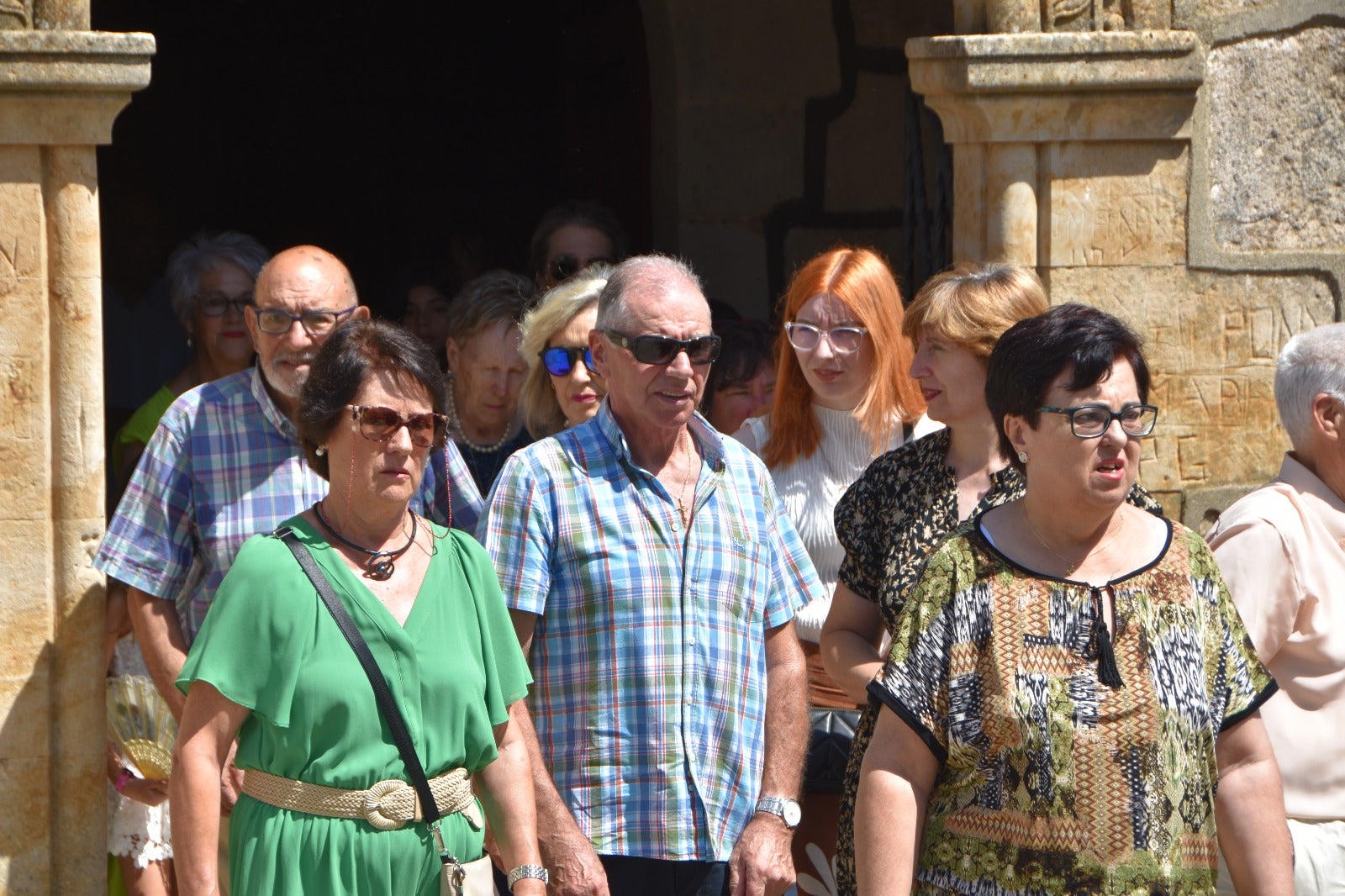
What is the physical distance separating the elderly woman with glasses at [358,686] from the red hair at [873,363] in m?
1.17

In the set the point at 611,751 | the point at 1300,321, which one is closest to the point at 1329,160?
the point at 1300,321

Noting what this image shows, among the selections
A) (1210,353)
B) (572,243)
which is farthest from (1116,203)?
(572,243)

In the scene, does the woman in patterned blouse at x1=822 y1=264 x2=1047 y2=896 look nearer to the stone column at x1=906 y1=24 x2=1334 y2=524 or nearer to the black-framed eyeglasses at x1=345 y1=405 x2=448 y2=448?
the stone column at x1=906 y1=24 x2=1334 y2=524

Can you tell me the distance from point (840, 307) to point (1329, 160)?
5.02ft

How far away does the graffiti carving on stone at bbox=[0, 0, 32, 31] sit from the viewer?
3.79 meters

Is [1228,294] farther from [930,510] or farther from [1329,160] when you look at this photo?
[930,510]

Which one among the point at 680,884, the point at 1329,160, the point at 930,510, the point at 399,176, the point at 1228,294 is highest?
the point at 399,176

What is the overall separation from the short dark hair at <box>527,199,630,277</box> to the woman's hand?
1.68 metres

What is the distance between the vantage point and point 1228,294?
14.3 feet

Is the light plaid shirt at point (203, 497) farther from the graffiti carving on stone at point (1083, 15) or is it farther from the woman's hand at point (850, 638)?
the graffiti carving on stone at point (1083, 15)

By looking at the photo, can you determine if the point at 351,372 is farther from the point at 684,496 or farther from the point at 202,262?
the point at 202,262

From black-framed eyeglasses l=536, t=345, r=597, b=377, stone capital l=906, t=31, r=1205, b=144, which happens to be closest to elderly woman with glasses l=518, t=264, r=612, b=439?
black-framed eyeglasses l=536, t=345, r=597, b=377

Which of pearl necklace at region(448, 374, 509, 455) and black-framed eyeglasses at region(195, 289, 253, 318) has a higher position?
black-framed eyeglasses at region(195, 289, 253, 318)

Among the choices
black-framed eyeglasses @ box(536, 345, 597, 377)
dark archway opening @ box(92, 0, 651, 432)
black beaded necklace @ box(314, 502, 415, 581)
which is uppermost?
dark archway opening @ box(92, 0, 651, 432)
